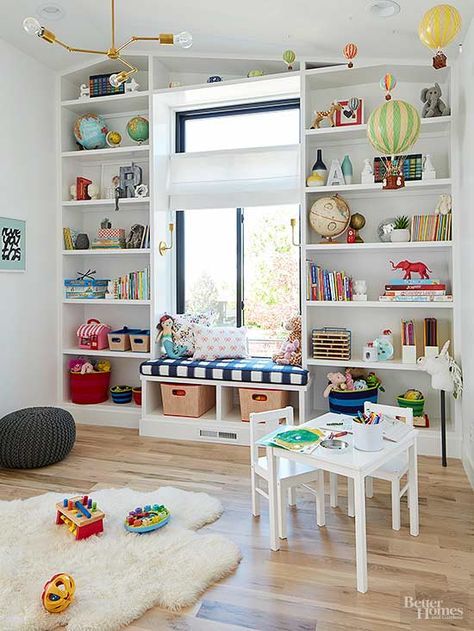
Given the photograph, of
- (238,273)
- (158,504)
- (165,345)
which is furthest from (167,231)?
(158,504)

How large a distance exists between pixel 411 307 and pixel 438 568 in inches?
76.4

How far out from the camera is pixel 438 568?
217cm

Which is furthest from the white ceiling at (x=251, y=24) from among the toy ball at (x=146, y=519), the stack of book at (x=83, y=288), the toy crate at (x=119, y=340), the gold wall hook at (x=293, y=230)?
the toy ball at (x=146, y=519)

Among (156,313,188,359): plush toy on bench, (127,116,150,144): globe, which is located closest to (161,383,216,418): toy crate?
(156,313,188,359): plush toy on bench

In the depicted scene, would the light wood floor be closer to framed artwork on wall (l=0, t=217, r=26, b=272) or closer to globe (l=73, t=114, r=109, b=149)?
framed artwork on wall (l=0, t=217, r=26, b=272)

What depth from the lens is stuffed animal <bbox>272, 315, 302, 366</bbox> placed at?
3.91m

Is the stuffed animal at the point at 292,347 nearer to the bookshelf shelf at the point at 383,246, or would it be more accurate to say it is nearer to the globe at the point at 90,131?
the bookshelf shelf at the point at 383,246

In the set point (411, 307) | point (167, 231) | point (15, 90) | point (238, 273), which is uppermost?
point (15, 90)

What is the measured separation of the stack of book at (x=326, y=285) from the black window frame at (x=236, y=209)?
75 centimetres

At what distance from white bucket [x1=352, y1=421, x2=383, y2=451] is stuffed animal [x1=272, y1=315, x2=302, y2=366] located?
5.50 feet

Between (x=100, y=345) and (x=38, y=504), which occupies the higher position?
(x=100, y=345)

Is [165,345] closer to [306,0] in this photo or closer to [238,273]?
[238,273]

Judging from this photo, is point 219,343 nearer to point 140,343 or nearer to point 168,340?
point 168,340

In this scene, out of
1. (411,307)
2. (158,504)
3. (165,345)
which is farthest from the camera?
(165,345)
